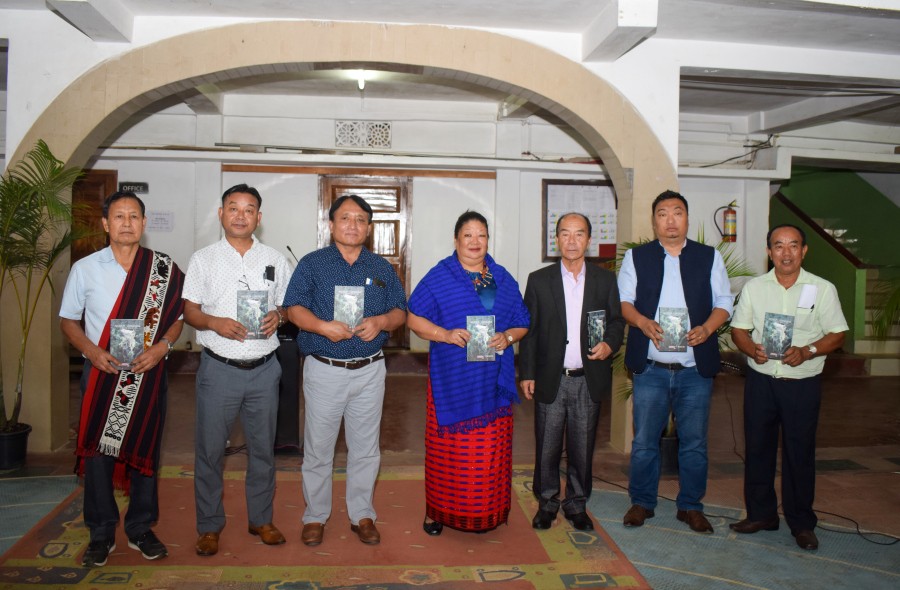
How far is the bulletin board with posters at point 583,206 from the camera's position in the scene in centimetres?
857

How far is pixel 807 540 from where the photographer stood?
3521 millimetres

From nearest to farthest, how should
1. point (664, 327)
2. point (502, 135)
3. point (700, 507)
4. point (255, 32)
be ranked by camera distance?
point (664, 327) < point (700, 507) < point (255, 32) < point (502, 135)

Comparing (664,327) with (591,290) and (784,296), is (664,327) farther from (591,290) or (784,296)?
(784,296)

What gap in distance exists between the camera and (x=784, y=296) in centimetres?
358

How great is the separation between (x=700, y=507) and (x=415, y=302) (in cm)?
189

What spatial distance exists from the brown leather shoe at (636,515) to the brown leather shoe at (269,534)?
179 centimetres

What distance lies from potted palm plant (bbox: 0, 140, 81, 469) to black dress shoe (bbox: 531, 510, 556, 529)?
11.0 feet

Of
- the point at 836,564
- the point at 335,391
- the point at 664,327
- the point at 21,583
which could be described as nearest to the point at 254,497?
the point at 335,391

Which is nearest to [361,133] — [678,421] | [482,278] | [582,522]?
[482,278]

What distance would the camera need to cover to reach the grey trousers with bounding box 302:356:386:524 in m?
3.29

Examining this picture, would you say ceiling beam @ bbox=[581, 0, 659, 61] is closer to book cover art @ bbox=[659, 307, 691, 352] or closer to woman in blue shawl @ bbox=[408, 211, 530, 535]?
woman in blue shawl @ bbox=[408, 211, 530, 535]

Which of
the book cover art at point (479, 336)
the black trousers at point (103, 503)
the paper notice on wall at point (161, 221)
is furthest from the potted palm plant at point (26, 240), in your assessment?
the paper notice on wall at point (161, 221)

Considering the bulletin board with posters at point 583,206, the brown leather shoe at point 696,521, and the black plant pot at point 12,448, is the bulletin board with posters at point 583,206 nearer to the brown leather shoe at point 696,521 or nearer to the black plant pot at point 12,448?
the brown leather shoe at point 696,521

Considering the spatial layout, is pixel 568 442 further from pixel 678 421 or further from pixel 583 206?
pixel 583 206
